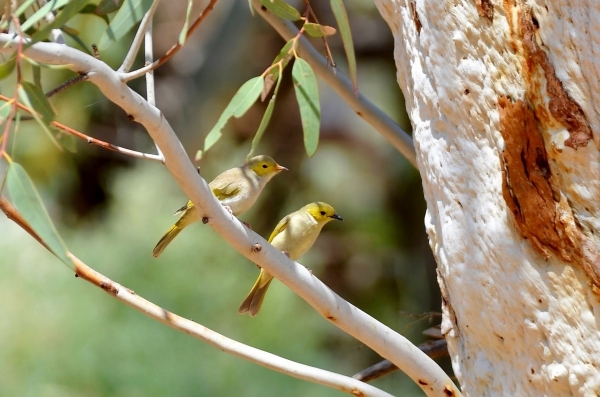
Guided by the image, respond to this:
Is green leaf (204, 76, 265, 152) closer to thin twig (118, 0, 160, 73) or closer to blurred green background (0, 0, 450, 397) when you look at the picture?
thin twig (118, 0, 160, 73)

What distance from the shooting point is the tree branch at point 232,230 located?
1.23 m

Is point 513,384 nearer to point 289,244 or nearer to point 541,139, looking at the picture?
point 541,139

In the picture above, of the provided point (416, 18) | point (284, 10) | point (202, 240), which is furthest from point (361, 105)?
point (202, 240)

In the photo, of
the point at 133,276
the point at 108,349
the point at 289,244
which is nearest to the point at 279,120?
the point at 133,276

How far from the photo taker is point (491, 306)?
150 centimetres

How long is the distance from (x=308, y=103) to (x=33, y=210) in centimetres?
63

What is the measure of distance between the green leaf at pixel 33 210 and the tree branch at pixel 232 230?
217 millimetres

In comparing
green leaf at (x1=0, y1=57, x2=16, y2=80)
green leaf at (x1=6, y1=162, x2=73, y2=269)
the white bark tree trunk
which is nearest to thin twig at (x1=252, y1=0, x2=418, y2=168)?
the white bark tree trunk

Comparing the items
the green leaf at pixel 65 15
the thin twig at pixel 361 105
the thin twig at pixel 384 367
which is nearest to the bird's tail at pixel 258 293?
the thin twig at pixel 384 367

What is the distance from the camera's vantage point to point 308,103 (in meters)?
1.51

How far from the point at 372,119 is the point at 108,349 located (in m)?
2.83

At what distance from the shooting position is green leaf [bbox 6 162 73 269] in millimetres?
1095

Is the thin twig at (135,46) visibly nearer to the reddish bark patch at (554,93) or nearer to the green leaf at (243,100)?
the green leaf at (243,100)

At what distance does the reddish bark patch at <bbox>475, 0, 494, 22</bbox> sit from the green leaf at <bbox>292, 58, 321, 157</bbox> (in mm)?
366
